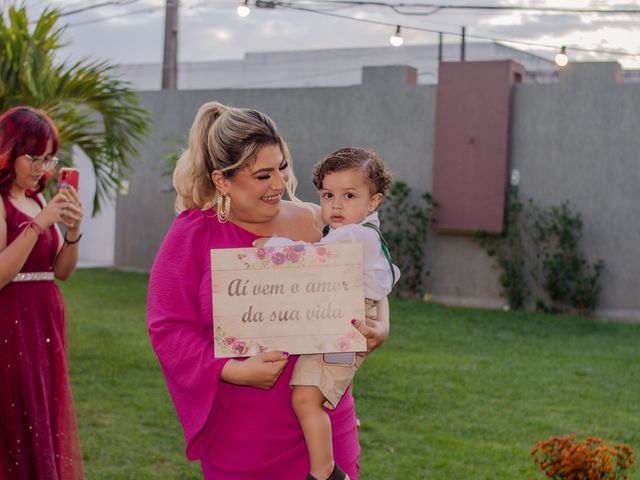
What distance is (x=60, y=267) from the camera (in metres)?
4.28

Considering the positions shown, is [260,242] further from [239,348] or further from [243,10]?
[243,10]

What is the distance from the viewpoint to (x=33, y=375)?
4129 mm

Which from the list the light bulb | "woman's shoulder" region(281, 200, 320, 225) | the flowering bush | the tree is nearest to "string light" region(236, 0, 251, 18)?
the light bulb

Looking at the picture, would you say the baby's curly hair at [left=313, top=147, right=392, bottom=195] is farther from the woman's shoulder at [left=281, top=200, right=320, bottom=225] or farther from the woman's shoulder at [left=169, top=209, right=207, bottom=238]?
the woman's shoulder at [left=169, top=209, right=207, bottom=238]

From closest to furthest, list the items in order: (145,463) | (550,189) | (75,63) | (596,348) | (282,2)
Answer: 1. (145,463)
2. (75,63)
3. (596,348)
4. (550,189)
5. (282,2)

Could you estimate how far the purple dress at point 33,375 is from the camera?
13.3ft

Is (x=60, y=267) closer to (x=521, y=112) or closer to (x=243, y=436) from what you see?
(x=243, y=436)

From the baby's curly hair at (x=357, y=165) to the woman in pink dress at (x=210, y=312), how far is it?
24 cm

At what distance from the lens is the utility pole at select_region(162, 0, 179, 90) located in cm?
1853

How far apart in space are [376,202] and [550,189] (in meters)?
10.3

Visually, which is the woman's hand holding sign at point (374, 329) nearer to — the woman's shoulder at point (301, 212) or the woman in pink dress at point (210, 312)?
the woman in pink dress at point (210, 312)

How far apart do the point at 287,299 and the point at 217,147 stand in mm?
492

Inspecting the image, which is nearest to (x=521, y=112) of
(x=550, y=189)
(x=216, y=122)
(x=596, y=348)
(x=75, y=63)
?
(x=550, y=189)

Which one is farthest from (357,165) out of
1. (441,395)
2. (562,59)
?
(562,59)
